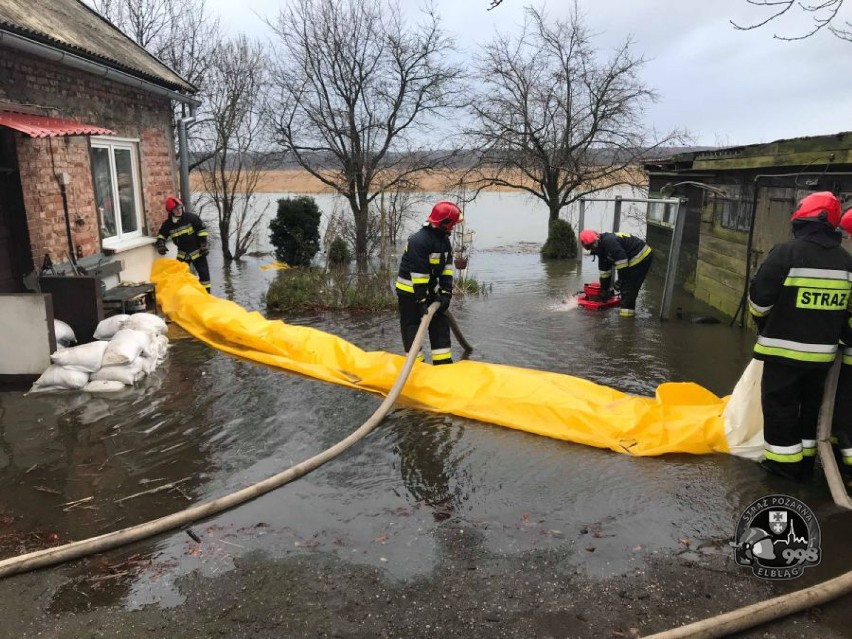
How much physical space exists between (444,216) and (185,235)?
5479 mm

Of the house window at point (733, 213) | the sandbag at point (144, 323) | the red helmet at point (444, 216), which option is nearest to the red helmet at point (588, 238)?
the house window at point (733, 213)

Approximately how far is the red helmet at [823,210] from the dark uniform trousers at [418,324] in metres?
2.99

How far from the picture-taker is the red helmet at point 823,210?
359 cm

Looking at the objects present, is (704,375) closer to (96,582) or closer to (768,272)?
(768,272)

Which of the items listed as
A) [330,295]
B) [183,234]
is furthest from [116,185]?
[330,295]

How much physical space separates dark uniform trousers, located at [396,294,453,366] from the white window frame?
4.62m

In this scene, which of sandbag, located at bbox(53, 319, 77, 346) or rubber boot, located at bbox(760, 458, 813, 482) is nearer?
rubber boot, located at bbox(760, 458, 813, 482)

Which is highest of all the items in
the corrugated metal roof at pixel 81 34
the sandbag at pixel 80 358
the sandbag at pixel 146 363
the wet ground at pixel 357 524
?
the corrugated metal roof at pixel 81 34

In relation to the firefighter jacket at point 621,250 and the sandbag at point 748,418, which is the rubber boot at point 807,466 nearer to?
the sandbag at point 748,418

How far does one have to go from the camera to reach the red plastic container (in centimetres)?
951

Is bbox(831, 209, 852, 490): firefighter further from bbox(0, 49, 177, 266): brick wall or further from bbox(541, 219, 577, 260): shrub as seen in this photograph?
bbox(541, 219, 577, 260): shrub

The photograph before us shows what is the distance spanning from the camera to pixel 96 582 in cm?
285

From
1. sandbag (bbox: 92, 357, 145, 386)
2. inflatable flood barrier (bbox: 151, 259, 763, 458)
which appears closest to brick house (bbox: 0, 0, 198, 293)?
sandbag (bbox: 92, 357, 145, 386)

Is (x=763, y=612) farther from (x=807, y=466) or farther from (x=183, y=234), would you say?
(x=183, y=234)
